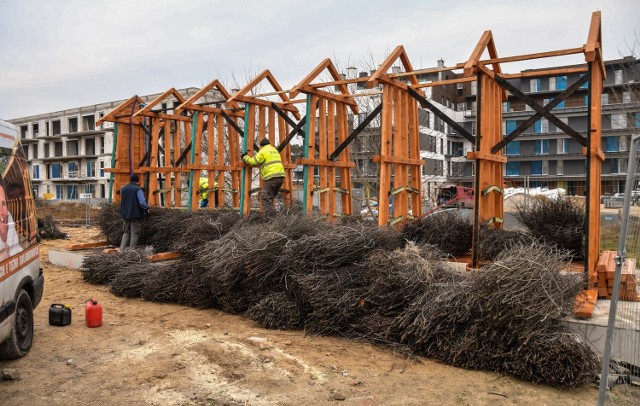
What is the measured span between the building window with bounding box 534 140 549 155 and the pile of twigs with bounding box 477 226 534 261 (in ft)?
187

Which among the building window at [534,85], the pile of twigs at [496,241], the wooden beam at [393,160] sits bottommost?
the pile of twigs at [496,241]

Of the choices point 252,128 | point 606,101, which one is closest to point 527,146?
point 606,101

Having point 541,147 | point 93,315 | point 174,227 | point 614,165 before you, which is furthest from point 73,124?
point 93,315

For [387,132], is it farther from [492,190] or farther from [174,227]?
[174,227]

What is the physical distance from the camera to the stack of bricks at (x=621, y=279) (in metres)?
6.16

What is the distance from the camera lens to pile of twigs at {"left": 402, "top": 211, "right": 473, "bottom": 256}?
867 cm

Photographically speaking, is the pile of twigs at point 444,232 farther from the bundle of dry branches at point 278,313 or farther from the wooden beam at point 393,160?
the bundle of dry branches at point 278,313

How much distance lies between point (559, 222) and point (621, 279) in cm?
221

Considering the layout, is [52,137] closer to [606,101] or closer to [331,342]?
[606,101]

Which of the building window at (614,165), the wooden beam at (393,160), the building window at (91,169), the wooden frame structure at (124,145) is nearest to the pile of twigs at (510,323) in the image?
the wooden beam at (393,160)

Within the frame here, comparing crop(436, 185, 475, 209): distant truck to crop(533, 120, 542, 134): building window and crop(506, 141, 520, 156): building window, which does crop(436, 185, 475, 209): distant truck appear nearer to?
crop(506, 141, 520, 156): building window

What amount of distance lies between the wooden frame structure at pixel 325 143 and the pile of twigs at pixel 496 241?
3.44 metres

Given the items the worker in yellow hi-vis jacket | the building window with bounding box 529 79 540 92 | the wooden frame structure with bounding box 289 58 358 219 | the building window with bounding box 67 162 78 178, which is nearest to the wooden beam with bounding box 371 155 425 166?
the wooden frame structure with bounding box 289 58 358 219

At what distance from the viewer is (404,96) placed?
33.0ft
